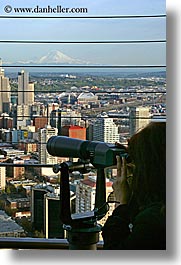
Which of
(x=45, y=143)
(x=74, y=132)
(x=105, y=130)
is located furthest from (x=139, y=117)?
(x=45, y=143)

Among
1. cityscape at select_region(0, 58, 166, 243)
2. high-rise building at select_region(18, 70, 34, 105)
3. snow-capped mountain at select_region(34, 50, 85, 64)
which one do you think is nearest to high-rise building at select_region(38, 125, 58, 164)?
cityscape at select_region(0, 58, 166, 243)

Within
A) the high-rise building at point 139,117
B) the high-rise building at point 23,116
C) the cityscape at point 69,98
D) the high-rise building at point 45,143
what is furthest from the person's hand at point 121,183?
the high-rise building at point 23,116

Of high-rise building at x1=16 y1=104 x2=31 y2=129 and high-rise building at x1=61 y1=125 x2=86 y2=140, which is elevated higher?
high-rise building at x1=16 y1=104 x2=31 y2=129

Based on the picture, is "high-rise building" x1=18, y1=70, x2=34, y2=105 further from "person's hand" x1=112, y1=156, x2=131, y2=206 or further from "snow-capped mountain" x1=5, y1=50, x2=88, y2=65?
"person's hand" x1=112, y1=156, x2=131, y2=206

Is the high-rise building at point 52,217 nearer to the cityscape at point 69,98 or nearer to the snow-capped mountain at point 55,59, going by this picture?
the cityscape at point 69,98

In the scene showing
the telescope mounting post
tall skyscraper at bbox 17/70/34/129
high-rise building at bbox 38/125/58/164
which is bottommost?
the telescope mounting post

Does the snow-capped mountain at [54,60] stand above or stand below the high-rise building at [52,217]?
above
